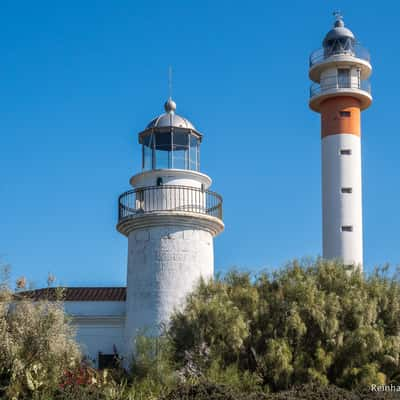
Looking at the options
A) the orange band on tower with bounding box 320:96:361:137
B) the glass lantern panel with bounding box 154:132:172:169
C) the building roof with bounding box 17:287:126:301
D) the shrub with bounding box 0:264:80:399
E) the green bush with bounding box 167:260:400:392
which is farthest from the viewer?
the orange band on tower with bounding box 320:96:361:137

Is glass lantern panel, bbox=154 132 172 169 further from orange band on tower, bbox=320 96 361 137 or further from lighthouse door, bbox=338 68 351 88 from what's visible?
lighthouse door, bbox=338 68 351 88

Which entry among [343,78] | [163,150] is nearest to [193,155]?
[163,150]

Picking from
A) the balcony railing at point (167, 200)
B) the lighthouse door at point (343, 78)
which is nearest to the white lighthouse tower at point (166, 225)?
the balcony railing at point (167, 200)

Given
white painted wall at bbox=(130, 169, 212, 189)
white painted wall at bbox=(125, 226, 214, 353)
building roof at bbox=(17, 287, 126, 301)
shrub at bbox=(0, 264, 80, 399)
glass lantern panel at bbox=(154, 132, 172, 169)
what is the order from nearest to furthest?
shrub at bbox=(0, 264, 80, 399)
white painted wall at bbox=(125, 226, 214, 353)
white painted wall at bbox=(130, 169, 212, 189)
glass lantern panel at bbox=(154, 132, 172, 169)
building roof at bbox=(17, 287, 126, 301)

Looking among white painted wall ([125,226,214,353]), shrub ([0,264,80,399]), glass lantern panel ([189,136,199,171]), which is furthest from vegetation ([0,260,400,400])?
glass lantern panel ([189,136,199,171])

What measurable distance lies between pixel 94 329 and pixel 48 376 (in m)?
6.82

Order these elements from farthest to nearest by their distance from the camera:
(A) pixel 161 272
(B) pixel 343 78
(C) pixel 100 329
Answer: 1. (B) pixel 343 78
2. (C) pixel 100 329
3. (A) pixel 161 272

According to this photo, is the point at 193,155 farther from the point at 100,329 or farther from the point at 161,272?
the point at 100,329

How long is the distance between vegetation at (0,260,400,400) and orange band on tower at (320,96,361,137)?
340 inches

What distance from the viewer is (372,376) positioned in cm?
2152

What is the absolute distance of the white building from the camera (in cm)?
2473

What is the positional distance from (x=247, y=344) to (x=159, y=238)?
4.15 metres

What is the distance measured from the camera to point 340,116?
105 ft

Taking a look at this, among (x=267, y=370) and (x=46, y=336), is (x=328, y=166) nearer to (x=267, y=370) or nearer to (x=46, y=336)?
(x=267, y=370)
